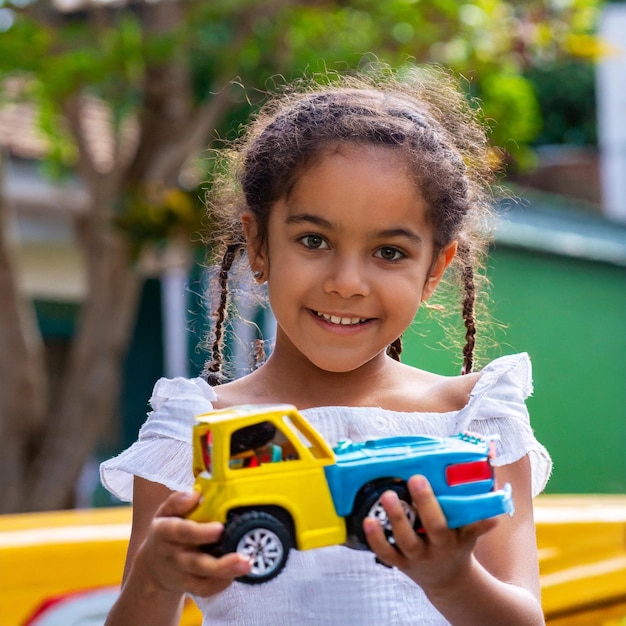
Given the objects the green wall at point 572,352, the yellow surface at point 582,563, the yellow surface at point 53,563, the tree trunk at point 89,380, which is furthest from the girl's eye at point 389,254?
the green wall at point 572,352

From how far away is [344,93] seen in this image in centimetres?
204

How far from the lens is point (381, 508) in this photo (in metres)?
1.46

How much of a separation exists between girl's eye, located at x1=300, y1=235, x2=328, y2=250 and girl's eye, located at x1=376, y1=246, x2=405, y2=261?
0.09 metres

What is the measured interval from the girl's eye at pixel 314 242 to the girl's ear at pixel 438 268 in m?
0.26

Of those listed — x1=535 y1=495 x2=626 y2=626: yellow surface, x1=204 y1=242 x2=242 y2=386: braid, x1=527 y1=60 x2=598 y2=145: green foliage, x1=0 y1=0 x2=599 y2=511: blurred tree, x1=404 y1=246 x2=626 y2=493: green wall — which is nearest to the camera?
x1=204 y1=242 x2=242 y2=386: braid

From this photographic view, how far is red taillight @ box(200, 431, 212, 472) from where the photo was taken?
1.53 meters

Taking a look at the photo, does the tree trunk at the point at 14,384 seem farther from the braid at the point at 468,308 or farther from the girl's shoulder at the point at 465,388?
the girl's shoulder at the point at 465,388

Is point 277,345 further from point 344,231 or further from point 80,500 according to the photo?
point 80,500

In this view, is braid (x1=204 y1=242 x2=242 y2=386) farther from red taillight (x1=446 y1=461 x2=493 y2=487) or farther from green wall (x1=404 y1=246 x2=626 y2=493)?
green wall (x1=404 y1=246 x2=626 y2=493)

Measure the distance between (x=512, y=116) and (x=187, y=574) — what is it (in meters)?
7.75

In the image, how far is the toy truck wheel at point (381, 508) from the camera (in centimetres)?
146

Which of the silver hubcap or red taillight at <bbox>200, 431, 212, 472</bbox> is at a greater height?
red taillight at <bbox>200, 431, 212, 472</bbox>

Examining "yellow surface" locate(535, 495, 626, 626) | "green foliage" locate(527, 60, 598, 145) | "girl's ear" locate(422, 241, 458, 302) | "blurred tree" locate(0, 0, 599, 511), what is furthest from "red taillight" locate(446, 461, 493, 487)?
"green foliage" locate(527, 60, 598, 145)

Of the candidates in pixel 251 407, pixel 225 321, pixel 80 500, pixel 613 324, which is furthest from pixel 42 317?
pixel 251 407
